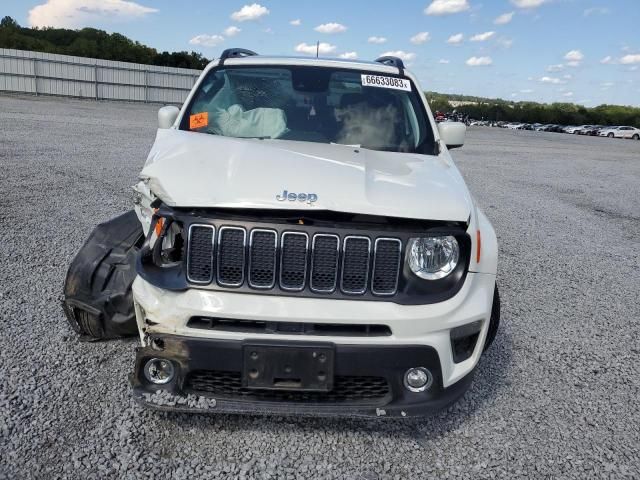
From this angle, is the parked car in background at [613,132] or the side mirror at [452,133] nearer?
the side mirror at [452,133]

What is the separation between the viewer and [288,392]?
2.55m

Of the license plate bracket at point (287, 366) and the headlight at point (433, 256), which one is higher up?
the headlight at point (433, 256)

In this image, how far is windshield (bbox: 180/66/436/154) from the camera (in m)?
3.76

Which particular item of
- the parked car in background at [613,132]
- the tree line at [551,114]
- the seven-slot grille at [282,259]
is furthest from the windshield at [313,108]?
the tree line at [551,114]

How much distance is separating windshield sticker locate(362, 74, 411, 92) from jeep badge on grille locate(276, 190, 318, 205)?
1914mm

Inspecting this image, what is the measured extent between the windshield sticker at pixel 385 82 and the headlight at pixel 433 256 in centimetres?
194

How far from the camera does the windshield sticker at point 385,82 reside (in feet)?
13.6

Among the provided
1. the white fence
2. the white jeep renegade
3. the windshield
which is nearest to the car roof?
the windshield

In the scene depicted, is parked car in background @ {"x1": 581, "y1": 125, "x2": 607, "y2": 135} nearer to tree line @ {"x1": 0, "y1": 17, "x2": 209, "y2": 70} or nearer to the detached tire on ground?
tree line @ {"x1": 0, "y1": 17, "x2": 209, "y2": 70}

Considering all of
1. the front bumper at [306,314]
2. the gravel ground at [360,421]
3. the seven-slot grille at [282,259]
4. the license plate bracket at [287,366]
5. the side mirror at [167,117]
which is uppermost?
the side mirror at [167,117]

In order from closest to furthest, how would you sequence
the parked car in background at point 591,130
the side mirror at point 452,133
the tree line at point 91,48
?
the side mirror at point 452,133 → the tree line at point 91,48 → the parked car in background at point 591,130

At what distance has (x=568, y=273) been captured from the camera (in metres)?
5.96

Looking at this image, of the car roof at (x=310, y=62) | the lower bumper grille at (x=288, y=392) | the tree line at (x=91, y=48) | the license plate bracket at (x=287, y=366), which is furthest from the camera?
the tree line at (x=91, y=48)

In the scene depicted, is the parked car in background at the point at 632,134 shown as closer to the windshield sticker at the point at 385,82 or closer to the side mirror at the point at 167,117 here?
the windshield sticker at the point at 385,82
